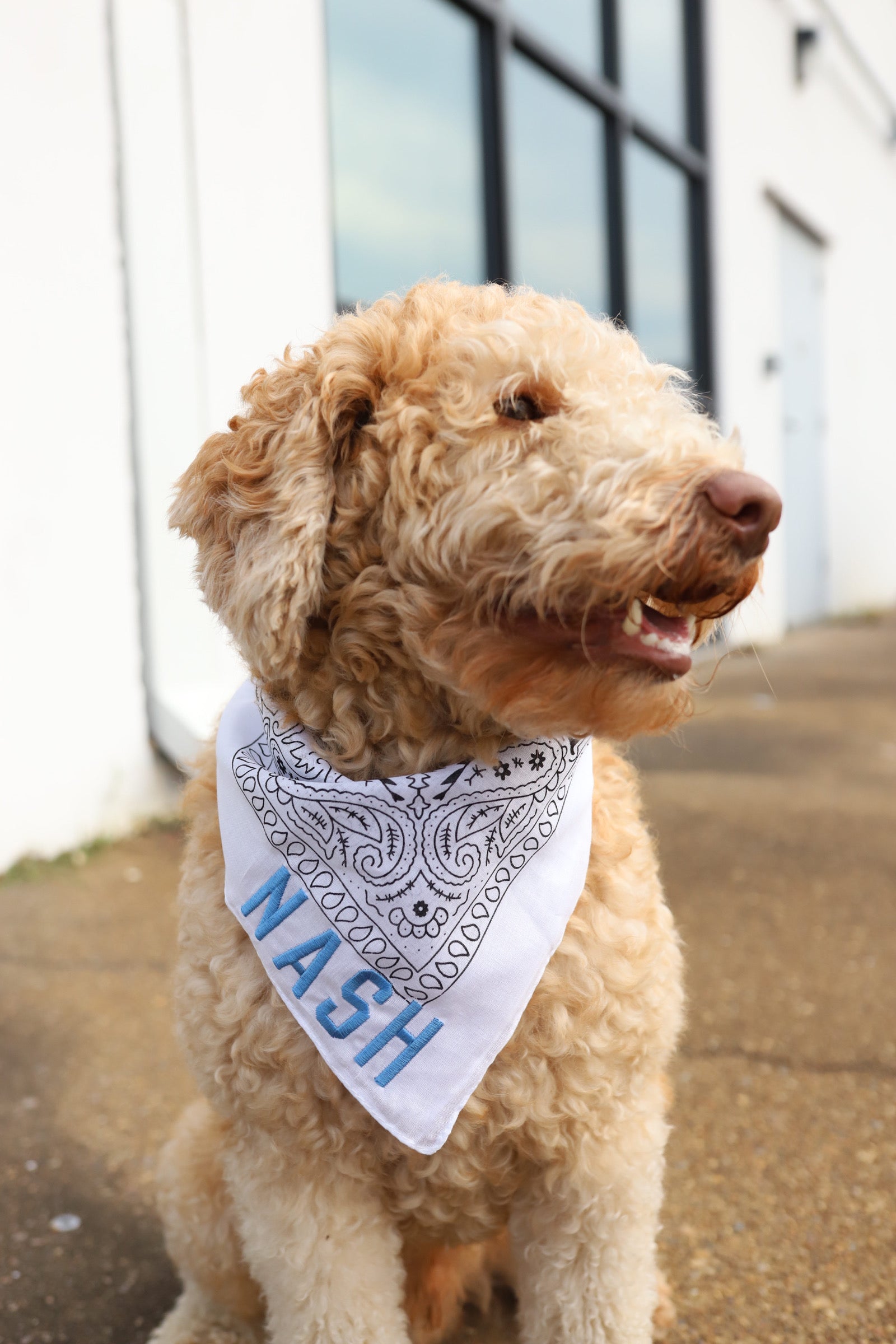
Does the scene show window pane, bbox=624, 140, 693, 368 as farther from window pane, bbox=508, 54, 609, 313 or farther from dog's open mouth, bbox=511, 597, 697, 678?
dog's open mouth, bbox=511, 597, 697, 678

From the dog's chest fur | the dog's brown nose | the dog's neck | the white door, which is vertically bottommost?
the dog's chest fur

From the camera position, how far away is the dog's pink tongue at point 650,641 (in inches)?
52.6

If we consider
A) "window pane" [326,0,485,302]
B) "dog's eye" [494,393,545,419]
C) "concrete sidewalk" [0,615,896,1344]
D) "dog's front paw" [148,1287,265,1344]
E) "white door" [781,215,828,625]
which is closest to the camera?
"dog's eye" [494,393,545,419]

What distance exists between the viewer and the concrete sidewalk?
6.54 feet

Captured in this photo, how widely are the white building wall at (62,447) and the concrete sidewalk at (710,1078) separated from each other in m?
0.42

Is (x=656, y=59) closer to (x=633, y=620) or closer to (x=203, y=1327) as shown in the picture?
(x=633, y=620)

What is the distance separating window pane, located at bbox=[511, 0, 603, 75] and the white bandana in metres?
5.92

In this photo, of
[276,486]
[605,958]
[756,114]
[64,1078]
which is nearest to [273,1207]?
[605,958]

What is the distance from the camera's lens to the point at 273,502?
56.7 inches

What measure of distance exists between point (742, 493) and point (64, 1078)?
234 centimetres

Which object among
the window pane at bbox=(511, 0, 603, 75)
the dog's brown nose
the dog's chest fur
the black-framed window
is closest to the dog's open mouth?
the dog's brown nose

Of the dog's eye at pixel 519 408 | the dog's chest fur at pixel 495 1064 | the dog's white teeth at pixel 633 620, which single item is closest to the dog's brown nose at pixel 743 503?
the dog's white teeth at pixel 633 620

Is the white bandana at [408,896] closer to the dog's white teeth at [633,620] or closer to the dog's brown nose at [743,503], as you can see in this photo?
the dog's white teeth at [633,620]

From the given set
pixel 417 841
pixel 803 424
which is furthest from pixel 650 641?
pixel 803 424
